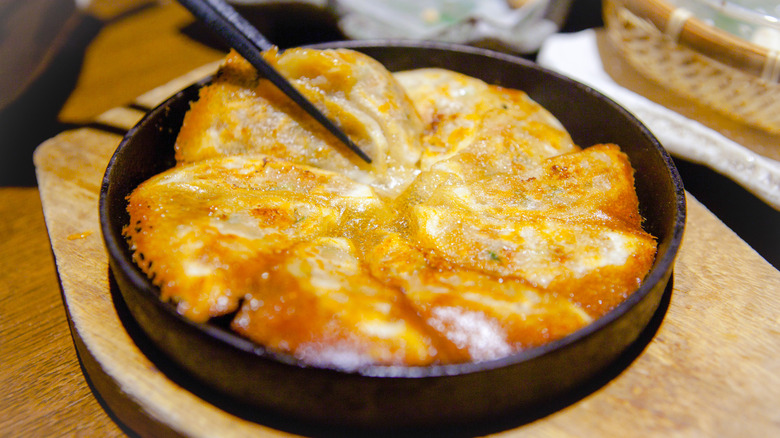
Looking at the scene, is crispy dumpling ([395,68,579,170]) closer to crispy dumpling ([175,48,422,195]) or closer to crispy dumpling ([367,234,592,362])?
crispy dumpling ([175,48,422,195])

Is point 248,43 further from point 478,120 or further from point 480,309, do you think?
point 480,309

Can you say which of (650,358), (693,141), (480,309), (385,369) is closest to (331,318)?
(385,369)

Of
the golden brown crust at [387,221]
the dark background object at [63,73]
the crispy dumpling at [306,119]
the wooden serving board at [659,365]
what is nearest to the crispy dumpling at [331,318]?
the golden brown crust at [387,221]

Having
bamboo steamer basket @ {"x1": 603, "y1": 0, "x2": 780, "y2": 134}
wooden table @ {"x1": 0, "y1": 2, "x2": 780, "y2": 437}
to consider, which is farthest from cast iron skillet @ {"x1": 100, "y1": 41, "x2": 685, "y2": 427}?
bamboo steamer basket @ {"x1": 603, "y1": 0, "x2": 780, "y2": 134}

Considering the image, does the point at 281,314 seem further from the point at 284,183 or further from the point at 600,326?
the point at 600,326

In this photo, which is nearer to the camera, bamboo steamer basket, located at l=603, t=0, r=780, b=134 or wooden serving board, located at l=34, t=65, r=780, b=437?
wooden serving board, located at l=34, t=65, r=780, b=437

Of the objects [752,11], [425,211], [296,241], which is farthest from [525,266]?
Result: [752,11]
